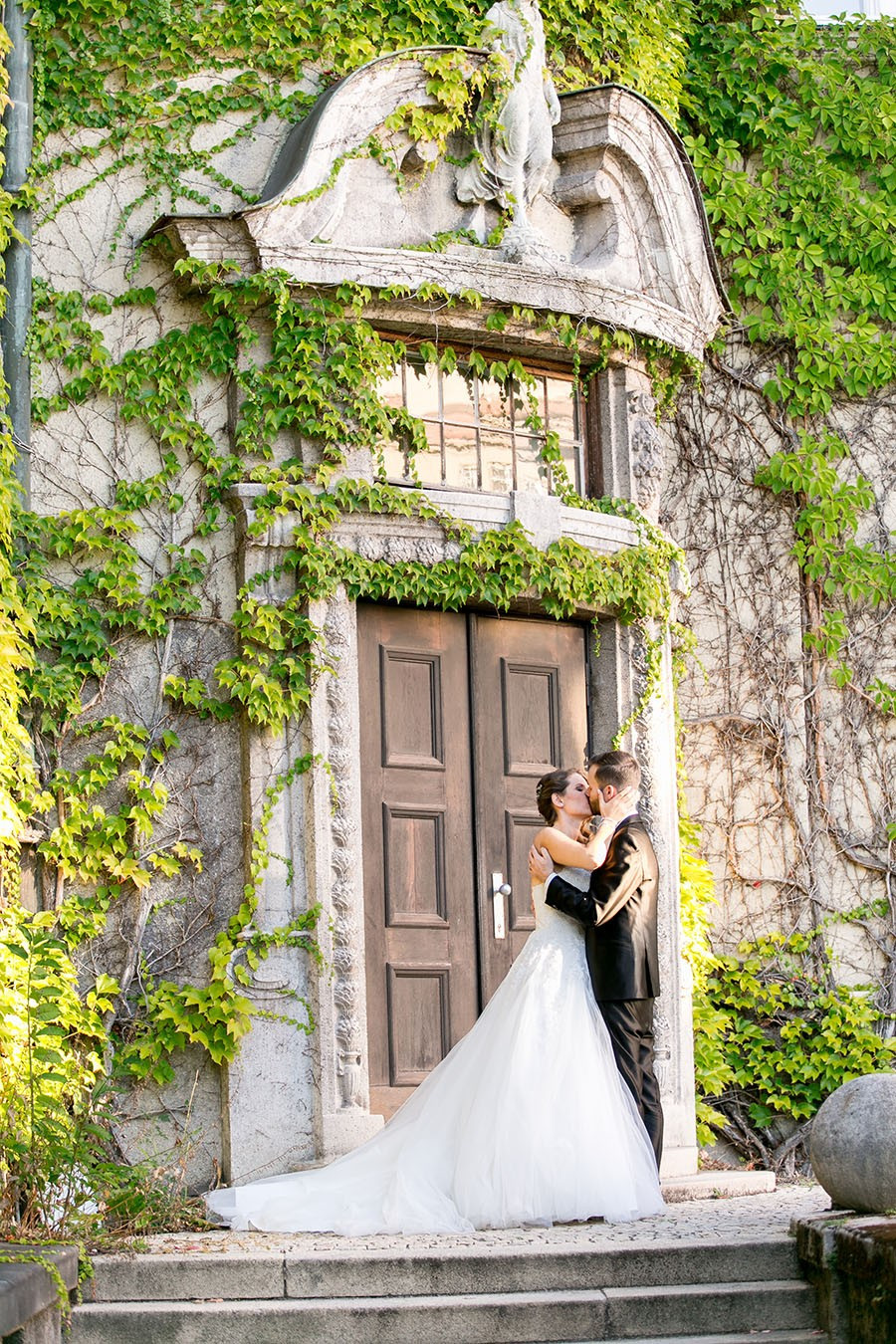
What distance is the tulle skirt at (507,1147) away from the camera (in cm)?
637

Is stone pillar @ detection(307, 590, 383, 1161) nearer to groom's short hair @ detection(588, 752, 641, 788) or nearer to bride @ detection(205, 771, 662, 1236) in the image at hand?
bride @ detection(205, 771, 662, 1236)

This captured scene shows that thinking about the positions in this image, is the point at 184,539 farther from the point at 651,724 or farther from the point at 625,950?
the point at 625,950

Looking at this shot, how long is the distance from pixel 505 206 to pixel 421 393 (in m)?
1.05

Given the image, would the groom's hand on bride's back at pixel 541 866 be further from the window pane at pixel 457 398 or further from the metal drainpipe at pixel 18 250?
the metal drainpipe at pixel 18 250

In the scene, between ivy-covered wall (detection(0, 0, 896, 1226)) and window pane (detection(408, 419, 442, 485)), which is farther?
window pane (detection(408, 419, 442, 485))

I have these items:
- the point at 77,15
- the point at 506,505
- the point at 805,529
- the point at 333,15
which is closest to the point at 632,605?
the point at 506,505

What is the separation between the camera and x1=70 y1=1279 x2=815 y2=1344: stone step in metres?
5.57

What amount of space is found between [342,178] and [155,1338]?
533 centimetres

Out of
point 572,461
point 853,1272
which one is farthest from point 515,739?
point 853,1272

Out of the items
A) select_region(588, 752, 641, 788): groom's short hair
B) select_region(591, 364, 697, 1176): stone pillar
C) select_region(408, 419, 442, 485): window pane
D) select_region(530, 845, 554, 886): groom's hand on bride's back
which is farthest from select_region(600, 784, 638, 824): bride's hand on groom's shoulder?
select_region(408, 419, 442, 485): window pane

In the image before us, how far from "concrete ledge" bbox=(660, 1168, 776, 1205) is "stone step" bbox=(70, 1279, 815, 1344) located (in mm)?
1983

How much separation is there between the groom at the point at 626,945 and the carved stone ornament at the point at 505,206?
3145mm

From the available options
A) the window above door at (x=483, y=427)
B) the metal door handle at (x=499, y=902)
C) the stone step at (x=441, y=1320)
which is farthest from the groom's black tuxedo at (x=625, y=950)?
the window above door at (x=483, y=427)

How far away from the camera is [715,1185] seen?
8047mm
